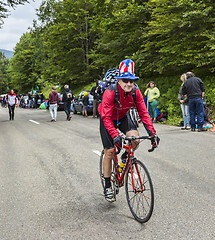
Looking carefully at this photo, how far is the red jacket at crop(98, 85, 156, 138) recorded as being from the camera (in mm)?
3422

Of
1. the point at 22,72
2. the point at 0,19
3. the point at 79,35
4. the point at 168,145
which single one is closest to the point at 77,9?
the point at 79,35

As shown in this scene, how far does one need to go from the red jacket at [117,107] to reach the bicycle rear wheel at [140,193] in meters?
0.48

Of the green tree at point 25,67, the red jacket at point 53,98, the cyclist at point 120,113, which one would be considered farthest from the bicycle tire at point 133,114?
the green tree at point 25,67

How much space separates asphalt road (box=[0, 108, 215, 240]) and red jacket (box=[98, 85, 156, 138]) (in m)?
1.07

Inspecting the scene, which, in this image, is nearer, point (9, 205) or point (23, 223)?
point (23, 223)

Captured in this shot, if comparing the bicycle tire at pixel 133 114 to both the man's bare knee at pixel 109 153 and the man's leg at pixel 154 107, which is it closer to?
the man's bare knee at pixel 109 153

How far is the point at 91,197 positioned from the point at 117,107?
1.48 meters

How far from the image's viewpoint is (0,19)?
54.3 feet

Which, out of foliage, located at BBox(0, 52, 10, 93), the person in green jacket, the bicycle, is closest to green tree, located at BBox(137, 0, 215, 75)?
the person in green jacket

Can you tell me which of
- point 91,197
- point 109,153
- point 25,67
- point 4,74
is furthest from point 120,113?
point 4,74

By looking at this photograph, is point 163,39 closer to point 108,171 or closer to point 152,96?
point 152,96

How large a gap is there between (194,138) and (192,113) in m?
1.62

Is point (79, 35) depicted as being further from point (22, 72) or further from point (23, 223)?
point (22, 72)

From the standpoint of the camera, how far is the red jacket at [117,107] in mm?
3422
